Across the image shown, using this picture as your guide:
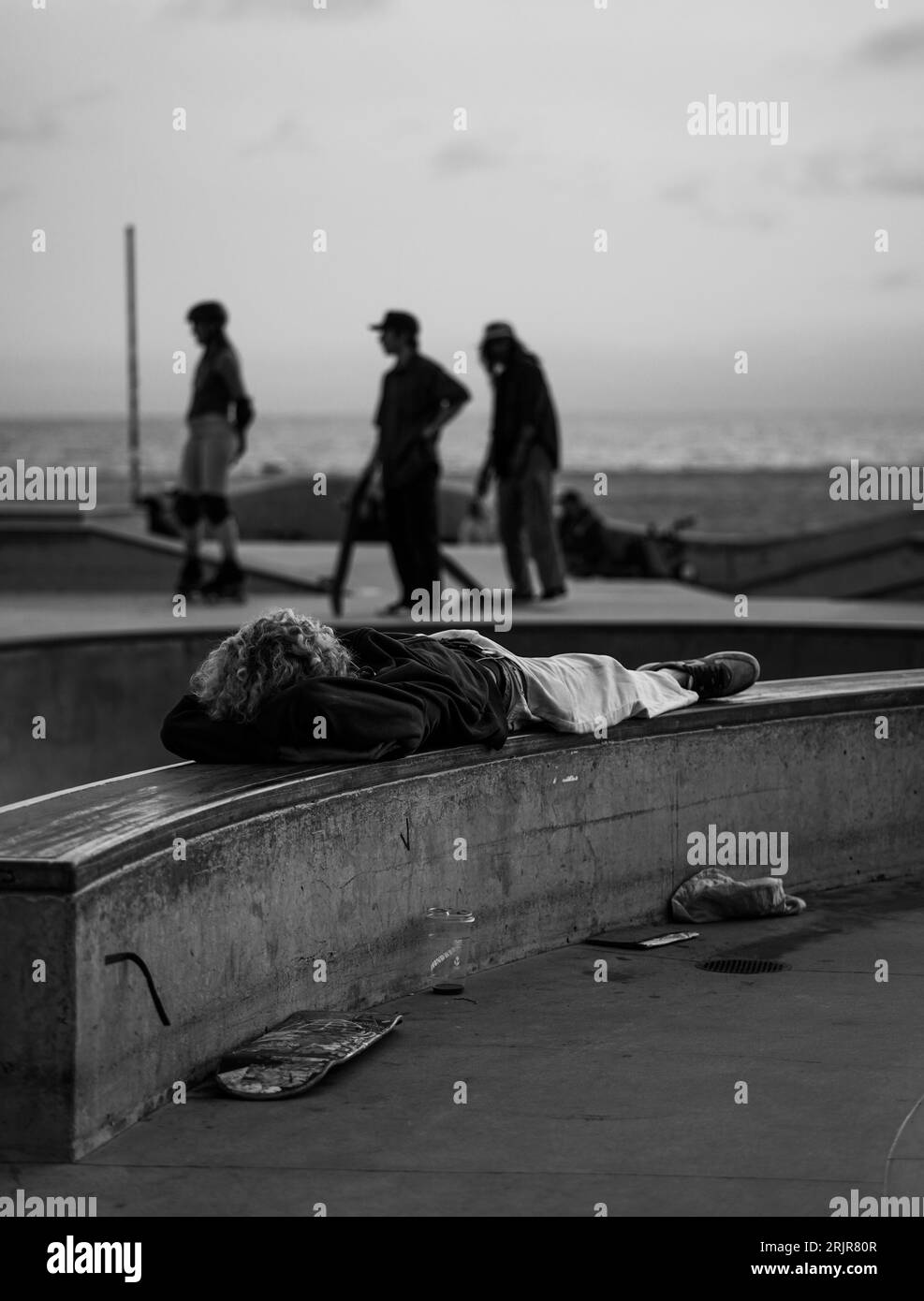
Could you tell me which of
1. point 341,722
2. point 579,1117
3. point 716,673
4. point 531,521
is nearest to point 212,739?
point 341,722

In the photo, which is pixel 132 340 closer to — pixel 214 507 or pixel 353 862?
pixel 214 507

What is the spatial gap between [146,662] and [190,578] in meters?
4.65

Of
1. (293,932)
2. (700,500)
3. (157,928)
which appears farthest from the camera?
(700,500)

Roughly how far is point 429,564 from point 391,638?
6.84m

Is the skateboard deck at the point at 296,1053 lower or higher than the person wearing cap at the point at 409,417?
lower

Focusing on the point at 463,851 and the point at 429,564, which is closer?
the point at 463,851

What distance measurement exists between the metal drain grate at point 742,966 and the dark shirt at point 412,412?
22.6 feet

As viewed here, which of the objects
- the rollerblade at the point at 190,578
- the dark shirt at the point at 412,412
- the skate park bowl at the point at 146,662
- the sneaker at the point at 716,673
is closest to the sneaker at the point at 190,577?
the rollerblade at the point at 190,578

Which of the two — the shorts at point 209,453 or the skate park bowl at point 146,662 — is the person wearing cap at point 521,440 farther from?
the skate park bowl at point 146,662

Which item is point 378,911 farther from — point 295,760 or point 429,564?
point 429,564

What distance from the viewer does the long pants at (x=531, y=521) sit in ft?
40.8

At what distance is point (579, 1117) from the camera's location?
3.83m
